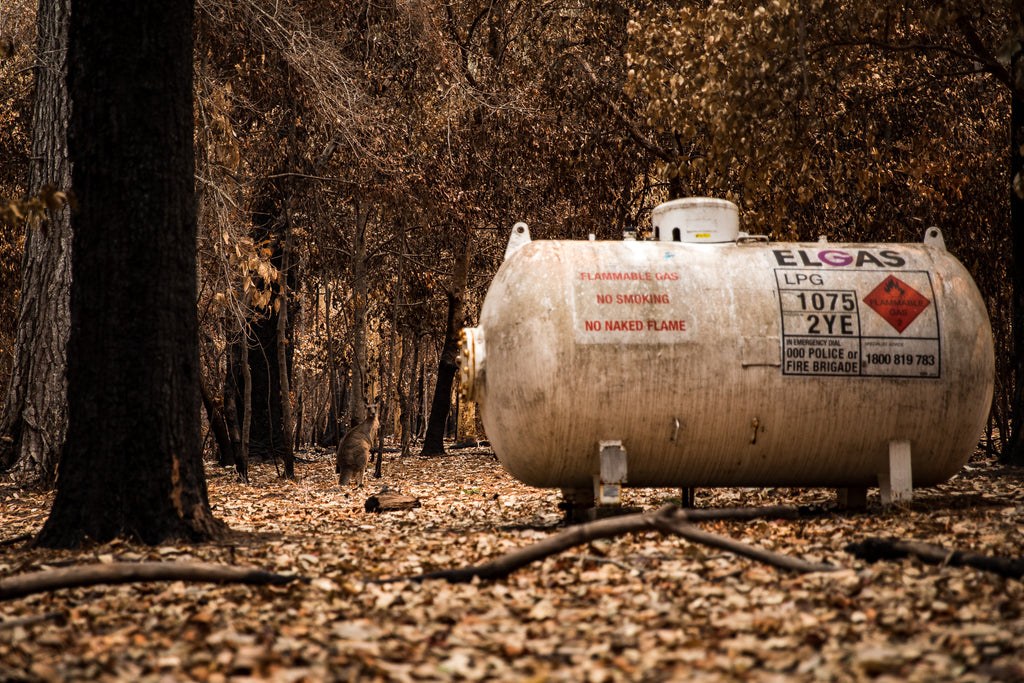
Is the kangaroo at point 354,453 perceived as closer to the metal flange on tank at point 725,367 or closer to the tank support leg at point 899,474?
the metal flange on tank at point 725,367

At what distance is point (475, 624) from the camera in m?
5.10

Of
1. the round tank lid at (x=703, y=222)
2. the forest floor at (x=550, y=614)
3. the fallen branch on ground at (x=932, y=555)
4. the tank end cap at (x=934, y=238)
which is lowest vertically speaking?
the forest floor at (x=550, y=614)

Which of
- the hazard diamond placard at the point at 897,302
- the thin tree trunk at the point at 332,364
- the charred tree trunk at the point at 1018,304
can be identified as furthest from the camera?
the thin tree trunk at the point at 332,364

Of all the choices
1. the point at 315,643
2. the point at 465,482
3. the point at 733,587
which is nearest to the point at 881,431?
the point at 733,587

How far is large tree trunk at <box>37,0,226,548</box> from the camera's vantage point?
734cm

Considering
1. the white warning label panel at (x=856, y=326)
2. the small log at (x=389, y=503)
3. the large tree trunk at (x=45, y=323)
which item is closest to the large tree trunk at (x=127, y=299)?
the small log at (x=389, y=503)

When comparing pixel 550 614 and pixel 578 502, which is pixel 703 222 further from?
pixel 550 614

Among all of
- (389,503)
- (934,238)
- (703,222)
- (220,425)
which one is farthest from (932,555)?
(220,425)

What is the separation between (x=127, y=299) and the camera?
7.38 metres

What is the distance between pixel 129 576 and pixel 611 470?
416 cm

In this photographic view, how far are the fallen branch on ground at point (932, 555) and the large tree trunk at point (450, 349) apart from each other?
1353cm

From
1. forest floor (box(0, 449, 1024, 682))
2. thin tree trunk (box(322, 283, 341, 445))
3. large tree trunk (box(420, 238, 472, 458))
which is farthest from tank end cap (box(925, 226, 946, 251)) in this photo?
→ thin tree trunk (box(322, 283, 341, 445))

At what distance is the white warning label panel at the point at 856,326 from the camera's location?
28.2 ft

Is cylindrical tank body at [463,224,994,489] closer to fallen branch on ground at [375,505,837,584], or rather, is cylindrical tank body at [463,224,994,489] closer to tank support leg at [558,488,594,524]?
tank support leg at [558,488,594,524]
